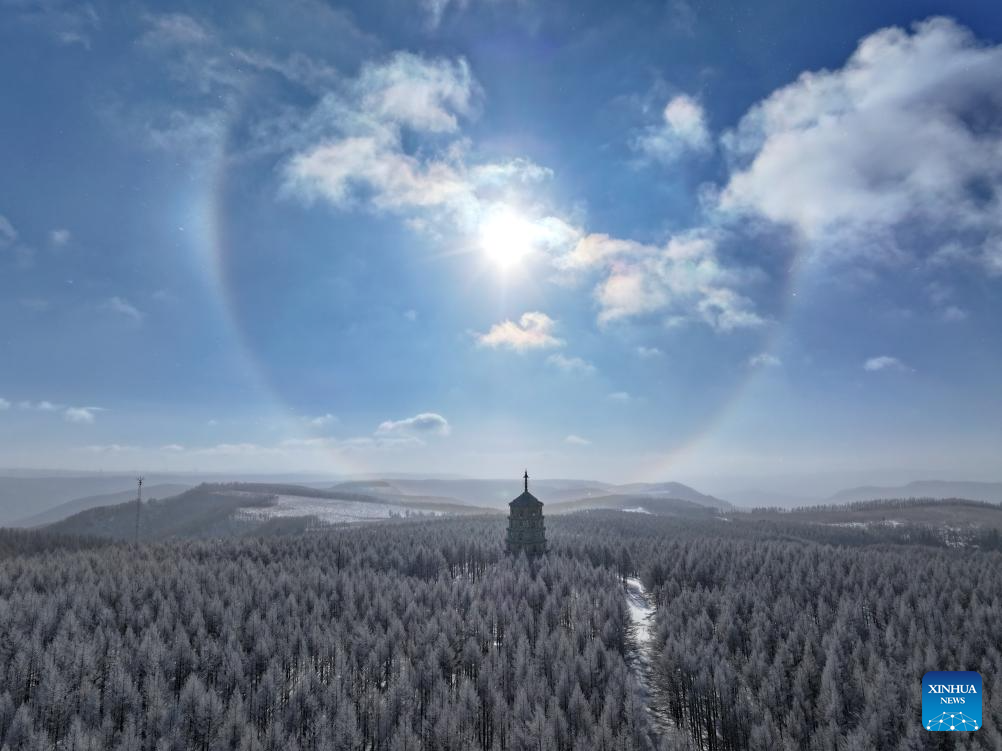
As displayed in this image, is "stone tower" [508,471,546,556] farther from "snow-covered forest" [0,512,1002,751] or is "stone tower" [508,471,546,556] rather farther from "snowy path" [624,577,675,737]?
"snowy path" [624,577,675,737]

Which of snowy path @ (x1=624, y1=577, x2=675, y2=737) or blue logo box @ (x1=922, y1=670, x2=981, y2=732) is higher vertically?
blue logo box @ (x1=922, y1=670, x2=981, y2=732)

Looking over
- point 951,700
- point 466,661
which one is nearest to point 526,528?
point 466,661

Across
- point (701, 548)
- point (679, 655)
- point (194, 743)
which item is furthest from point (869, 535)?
point (194, 743)

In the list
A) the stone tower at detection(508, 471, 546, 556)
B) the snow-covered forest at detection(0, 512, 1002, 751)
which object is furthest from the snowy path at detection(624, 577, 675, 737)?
the stone tower at detection(508, 471, 546, 556)

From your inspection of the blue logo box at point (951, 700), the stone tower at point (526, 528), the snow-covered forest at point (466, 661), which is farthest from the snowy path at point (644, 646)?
the blue logo box at point (951, 700)

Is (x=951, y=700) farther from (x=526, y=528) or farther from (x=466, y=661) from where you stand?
(x=526, y=528)
